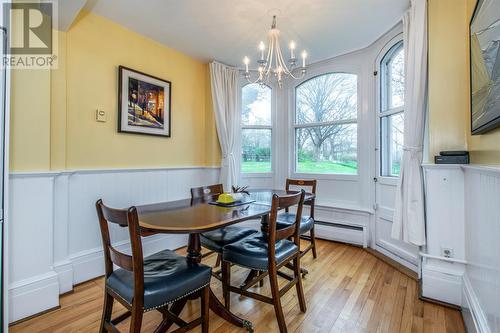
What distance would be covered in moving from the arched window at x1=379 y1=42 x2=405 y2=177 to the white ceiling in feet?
1.13

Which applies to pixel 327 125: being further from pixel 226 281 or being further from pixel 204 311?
pixel 204 311

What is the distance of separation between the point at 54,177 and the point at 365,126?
3.43 m

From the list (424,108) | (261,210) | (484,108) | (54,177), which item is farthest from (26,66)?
(424,108)

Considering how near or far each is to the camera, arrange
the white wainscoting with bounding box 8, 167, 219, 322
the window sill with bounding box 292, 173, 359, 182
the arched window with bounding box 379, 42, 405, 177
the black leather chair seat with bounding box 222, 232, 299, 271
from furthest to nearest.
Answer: the window sill with bounding box 292, 173, 359, 182 < the arched window with bounding box 379, 42, 405, 177 < the white wainscoting with bounding box 8, 167, 219, 322 < the black leather chair seat with bounding box 222, 232, 299, 271

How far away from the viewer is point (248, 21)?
255 cm

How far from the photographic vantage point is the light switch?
2.46m

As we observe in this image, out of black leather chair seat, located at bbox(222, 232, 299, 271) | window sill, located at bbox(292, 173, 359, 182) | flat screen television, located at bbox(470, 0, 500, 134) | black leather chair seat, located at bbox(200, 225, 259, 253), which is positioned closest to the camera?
flat screen television, located at bbox(470, 0, 500, 134)

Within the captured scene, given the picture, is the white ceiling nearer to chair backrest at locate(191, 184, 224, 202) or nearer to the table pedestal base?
chair backrest at locate(191, 184, 224, 202)

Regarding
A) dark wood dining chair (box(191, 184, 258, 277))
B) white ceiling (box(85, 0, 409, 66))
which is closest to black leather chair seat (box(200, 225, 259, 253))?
dark wood dining chair (box(191, 184, 258, 277))

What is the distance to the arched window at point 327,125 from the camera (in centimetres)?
347

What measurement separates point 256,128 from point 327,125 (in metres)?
1.10

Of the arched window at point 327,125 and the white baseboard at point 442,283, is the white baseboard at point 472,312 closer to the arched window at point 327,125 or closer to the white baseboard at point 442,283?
the white baseboard at point 442,283

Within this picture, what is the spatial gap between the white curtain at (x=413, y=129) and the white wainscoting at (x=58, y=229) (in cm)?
265

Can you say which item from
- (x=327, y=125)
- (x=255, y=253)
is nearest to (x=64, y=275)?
(x=255, y=253)
